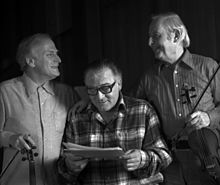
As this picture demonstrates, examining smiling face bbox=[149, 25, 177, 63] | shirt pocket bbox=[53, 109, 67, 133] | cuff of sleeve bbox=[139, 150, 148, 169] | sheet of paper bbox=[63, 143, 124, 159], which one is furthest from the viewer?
shirt pocket bbox=[53, 109, 67, 133]

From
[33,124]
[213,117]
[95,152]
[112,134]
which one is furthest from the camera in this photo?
[33,124]

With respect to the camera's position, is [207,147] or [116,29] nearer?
[207,147]

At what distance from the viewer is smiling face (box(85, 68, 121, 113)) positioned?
235 cm

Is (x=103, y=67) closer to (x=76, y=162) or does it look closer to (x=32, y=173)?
(x=76, y=162)

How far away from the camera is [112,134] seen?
236 cm

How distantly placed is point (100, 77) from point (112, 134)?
0.95 ft

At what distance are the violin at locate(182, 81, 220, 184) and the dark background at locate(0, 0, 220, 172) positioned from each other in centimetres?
58

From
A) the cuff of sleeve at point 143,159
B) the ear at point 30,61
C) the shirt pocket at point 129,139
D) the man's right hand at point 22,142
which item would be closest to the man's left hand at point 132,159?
the cuff of sleeve at point 143,159

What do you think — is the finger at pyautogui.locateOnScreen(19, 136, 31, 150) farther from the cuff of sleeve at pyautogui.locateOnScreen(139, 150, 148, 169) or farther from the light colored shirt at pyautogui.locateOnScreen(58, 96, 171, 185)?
the cuff of sleeve at pyautogui.locateOnScreen(139, 150, 148, 169)

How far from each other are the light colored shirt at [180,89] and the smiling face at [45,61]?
1.76ft

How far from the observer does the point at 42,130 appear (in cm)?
253

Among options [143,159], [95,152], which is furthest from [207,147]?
[95,152]

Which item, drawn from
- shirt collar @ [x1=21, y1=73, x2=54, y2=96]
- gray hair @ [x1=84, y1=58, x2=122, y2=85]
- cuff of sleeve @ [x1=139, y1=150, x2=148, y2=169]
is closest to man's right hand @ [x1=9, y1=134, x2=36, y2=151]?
shirt collar @ [x1=21, y1=73, x2=54, y2=96]

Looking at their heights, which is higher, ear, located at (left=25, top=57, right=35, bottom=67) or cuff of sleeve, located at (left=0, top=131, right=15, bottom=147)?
ear, located at (left=25, top=57, right=35, bottom=67)
